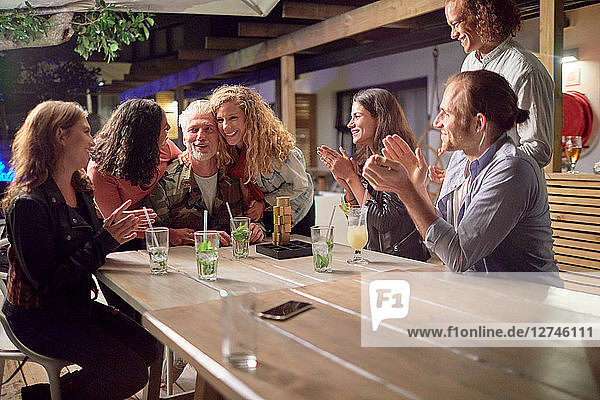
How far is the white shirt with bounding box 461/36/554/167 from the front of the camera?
2.50m

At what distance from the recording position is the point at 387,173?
1.84 metres

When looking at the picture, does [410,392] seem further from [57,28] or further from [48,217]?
[57,28]

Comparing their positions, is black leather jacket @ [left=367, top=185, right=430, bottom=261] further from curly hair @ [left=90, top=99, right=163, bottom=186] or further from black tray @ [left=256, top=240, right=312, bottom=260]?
curly hair @ [left=90, top=99, right=163, bottom=186]

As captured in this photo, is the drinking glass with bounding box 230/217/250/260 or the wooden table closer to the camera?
the wooden table

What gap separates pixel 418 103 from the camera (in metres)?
8.32

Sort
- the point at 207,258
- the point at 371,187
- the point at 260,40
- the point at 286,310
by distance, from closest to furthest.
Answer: the point at 286,310 < the point at 207,258 < the point at 371,187 < the point at 260,40

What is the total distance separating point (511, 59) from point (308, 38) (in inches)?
134

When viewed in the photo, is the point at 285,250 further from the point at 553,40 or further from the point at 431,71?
the point at 431,71

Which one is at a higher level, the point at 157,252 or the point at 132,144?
the point at 132,144

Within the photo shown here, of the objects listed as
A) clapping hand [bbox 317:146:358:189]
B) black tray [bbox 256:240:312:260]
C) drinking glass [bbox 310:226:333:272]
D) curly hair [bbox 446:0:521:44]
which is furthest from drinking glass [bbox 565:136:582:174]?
drinking glass [bbox 310:226:333:272]

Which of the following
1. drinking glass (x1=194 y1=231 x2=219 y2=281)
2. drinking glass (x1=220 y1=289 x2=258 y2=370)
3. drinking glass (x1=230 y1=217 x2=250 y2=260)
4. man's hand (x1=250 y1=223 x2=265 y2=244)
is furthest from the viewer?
man's hand (x1=250 y1=223 x2=265 y2=244)

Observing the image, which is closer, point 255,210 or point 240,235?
point 240,235

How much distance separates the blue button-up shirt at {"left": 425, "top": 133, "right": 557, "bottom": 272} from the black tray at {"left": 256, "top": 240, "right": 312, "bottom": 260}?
62cm

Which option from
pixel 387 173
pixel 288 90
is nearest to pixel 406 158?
pixel 387 173
